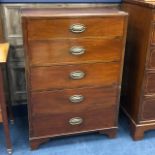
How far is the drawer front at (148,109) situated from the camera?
5.25ft

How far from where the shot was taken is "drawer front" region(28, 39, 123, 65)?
4.32 feet

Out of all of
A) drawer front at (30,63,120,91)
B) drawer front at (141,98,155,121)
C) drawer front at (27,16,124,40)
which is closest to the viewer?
drawer front at (27,16,124,40)

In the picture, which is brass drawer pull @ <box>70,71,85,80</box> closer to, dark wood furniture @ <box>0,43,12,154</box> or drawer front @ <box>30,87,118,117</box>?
drawer front @ <box>30,87,118,117</box>

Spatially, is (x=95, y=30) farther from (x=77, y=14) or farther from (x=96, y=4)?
(x=96, y=4)

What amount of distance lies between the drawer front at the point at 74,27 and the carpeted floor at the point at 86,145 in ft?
2.45

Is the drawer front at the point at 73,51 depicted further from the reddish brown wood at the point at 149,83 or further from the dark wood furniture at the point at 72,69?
the reddish brown wood at the point at 149,83

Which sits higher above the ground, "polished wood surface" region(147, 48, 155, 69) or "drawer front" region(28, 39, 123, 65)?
"drawer front" region(28, 39, 123, 65)

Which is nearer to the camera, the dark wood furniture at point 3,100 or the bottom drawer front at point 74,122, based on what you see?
the dark wood furniture at point 3,100

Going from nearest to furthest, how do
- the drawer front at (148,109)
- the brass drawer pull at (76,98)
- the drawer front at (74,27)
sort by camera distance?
the drawer front at (74,27) < the brass drawer pull at (76,98) < the drawer front at (148,109)

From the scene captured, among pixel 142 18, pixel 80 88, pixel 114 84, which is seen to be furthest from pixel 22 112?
pixel 142 18

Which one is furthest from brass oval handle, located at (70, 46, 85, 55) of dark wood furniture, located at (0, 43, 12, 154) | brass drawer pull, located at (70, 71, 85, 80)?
dark wood furniture, located at (0, 43, 12, 154)

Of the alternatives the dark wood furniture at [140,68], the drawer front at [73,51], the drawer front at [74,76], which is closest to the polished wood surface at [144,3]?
the dark wood furniture at [140,68]

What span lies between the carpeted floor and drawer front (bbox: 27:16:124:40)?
747mm

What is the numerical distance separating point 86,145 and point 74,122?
20 cm
